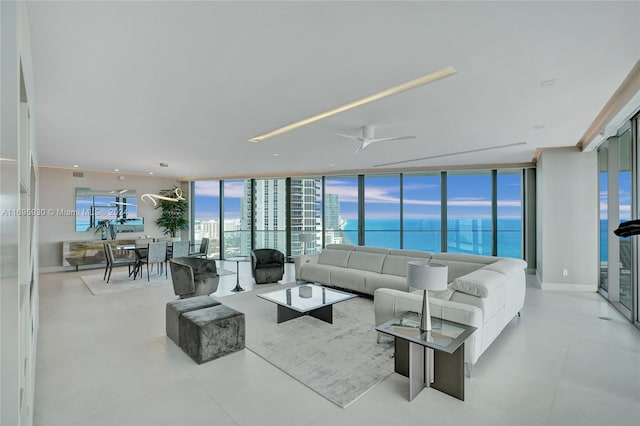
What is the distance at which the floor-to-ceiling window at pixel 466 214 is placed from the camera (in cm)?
820

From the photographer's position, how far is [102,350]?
350 centimetres

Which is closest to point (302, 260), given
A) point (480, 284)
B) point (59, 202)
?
point (480, 284)

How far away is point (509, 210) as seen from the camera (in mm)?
7891

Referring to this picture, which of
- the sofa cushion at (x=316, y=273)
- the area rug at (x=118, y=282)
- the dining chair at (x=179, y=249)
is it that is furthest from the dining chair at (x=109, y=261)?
the sofa cushion at (x=316, y=273)

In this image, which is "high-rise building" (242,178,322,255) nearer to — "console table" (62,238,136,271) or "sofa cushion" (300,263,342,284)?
"sofa cushion" (300,263,342,284)

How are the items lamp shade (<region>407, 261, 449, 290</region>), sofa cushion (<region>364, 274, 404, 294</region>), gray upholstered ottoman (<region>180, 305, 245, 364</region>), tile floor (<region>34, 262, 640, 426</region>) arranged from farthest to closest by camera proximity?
sofa cushion (<region>364, 274, 404, 294</region>) → gray upholstered ottoman (<region>180, 305, 245, 364</region>) → lamp shade (<region>407, 261, 449, 290</region>) → tile floor (<region>34, 262, 640, 426</region>)

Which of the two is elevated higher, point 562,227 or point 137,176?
point 137,176

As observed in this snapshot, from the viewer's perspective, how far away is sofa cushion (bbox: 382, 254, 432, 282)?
18.5 ft

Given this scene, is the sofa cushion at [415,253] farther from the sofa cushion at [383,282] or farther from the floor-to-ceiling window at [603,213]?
the floor-to-ceiling window at [603,213]

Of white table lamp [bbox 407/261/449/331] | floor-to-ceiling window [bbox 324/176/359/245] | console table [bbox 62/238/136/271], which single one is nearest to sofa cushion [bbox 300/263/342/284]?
floor-to-ceiling window [bbox 324/176/359/245]

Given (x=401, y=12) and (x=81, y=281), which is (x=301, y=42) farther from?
(x=81, y=281)

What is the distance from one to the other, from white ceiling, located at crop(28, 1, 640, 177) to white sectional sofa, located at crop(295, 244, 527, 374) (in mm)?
1945

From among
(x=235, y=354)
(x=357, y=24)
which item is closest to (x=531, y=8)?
(x=357, y=24)

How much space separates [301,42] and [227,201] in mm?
8691
